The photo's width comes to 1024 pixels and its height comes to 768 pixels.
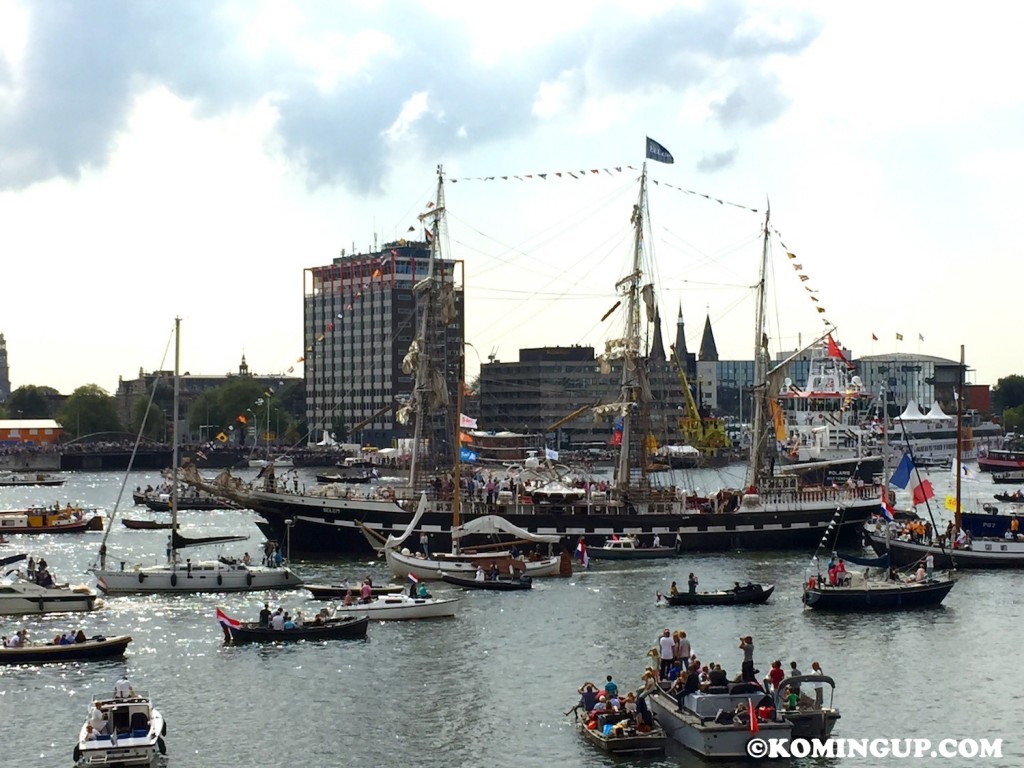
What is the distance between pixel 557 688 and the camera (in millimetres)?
56344

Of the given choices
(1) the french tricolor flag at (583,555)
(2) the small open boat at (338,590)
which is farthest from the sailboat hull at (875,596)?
(1) the french tricolor flag at (583,555)

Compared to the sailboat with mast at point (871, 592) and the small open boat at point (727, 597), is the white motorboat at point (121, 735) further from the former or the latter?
the sailboat with mast at point (871, 592)

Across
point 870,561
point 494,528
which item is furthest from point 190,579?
point 870,561

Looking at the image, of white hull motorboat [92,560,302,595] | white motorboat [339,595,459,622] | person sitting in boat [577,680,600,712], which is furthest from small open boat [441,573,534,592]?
person sitting in boat [577,680,600,712]

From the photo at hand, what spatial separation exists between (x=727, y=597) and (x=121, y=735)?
36462 mm

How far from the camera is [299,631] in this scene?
65.4 metres

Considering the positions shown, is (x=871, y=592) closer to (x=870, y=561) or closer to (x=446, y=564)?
(x=870, y=561)

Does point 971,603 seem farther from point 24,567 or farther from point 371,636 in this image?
point 24,567

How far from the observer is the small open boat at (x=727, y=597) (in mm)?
75000

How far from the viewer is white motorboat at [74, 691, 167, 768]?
44.9m

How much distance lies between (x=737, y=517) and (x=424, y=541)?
24.6 meters

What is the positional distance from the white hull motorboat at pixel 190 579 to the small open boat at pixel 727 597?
68.1ft

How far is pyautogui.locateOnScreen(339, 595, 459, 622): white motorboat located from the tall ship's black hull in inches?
921

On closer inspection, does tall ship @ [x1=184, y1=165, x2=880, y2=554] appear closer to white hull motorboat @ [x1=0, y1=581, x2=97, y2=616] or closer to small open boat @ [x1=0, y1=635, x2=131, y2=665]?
white hull motorboat @ [x1=0, y1=581, x2=97, y2=616]
